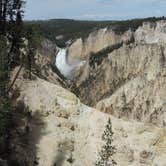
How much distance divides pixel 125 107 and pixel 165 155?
240 ft

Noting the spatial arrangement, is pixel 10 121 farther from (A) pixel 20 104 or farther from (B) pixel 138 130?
(B) pixel 138 130

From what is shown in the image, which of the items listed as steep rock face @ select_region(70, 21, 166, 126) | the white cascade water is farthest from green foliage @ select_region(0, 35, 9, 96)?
the white cascade water

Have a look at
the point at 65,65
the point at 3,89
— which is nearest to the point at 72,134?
the point at 3,89

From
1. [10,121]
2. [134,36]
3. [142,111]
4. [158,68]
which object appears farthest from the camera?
[134,36]

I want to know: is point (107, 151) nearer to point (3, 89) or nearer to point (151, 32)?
point (3, 89)

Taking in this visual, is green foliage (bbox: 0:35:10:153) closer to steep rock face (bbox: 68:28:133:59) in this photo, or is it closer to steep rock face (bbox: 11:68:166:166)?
steep rock face (bbox: 11:68:166:166)

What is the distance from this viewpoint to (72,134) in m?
39.8

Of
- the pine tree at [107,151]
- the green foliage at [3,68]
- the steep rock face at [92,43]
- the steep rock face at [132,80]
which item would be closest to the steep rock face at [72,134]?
the pine tree at [107,151]

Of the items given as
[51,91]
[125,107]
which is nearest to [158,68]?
[125,107]

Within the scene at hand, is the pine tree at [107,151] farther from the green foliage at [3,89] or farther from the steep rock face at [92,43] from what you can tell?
the steep rock face at [92,43]

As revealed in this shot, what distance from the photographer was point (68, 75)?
172000 millimetres

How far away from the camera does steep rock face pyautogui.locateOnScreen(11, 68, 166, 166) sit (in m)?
38.4

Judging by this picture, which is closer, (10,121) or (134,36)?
(10,121)

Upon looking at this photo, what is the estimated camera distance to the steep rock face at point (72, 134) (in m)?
38.4
